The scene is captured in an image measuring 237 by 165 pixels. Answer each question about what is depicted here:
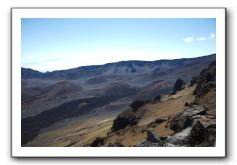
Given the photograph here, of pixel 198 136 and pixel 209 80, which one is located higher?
pixel 209 80

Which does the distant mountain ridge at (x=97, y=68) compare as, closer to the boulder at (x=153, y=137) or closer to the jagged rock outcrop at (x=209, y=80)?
the jagged rock outcrop at (x=209, y=80)

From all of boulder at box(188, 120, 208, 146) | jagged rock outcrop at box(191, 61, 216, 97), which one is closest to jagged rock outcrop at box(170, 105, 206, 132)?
boulder at box(188, 120, 208, 146)

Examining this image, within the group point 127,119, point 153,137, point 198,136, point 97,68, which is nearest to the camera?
point 198,136

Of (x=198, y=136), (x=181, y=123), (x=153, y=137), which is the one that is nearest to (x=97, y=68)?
(x=181, y=123)

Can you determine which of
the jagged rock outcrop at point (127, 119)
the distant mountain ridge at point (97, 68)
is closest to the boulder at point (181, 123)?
the distant mountain ridge at point (97, 68)

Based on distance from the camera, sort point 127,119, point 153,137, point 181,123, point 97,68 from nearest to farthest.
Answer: point 153,137, point 181,123, point 97,68, point 127,119

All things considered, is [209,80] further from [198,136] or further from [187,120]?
[198,136]

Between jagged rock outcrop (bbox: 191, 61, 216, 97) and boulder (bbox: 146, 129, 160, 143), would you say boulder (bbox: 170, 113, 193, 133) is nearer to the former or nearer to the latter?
boulder (bbox: 146, 129, 160, 143)

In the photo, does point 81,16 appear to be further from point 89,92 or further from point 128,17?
point 89,92

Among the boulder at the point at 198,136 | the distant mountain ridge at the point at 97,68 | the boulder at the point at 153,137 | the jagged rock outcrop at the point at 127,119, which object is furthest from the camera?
the jagged rock outcrop at the point at 127,119

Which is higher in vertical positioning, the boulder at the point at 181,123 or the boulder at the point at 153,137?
the boulder at the point at 181,123

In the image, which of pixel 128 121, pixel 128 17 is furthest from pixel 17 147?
pixel 128 121

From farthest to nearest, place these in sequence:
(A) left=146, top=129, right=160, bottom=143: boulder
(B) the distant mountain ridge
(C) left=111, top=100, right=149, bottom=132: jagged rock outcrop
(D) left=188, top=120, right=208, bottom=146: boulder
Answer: (C) left=111, top=100, right=149, bottom=132: jagged rock outcrop, (B) the distant mountain ridge, (A) left=146, top=129, right=160, bottom=143: boulder, (D) left=188, top=120, right=208, bottom=146: boulder
